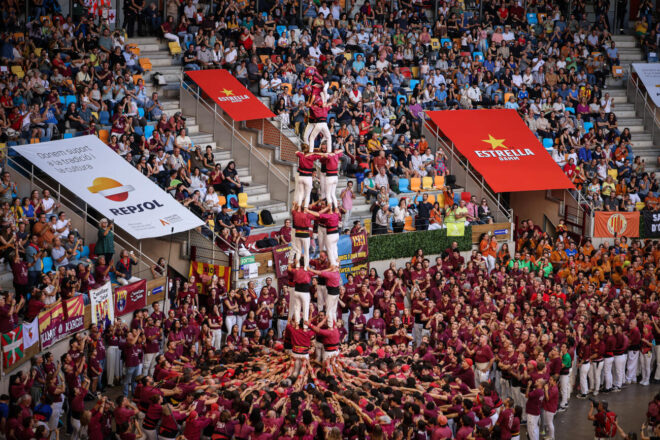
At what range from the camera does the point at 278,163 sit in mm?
31281

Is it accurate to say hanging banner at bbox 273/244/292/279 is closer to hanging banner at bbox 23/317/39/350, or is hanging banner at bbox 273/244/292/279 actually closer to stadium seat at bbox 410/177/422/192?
stadium seat at bbox 410/177/422/192

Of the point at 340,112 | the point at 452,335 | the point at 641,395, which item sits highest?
the point at 340,112

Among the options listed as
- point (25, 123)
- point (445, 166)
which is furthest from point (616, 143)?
point (25, 123)

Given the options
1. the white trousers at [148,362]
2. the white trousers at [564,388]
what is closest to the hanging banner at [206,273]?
the white trousers at [148,362]

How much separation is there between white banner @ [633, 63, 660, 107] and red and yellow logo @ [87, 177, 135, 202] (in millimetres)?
22184

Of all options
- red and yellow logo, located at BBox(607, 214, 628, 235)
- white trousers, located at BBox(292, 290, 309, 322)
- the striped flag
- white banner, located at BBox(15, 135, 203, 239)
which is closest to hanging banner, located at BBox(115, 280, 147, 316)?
white banner, located at BBox(15, 135, 203, 239)

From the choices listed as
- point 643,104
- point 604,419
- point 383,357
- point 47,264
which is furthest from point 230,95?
point 604,419

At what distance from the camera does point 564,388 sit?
22.7 metres

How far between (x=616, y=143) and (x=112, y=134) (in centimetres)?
1895

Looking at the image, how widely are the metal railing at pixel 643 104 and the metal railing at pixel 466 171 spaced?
7817mm

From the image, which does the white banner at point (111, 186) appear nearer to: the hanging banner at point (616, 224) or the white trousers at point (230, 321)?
the white trousers at point (230, 321)

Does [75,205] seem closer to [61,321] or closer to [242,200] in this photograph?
[61,321]

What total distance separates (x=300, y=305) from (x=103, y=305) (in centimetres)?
504

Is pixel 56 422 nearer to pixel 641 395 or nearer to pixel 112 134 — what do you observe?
pixel 112 134
